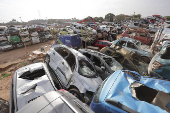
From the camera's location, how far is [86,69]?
3.98m

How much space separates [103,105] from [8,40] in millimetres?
14047

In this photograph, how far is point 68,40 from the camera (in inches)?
332

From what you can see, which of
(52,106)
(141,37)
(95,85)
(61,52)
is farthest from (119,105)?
(141,37)

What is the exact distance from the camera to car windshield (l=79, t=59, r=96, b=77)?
3.71 metres

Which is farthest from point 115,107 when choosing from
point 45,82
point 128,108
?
point 45,82

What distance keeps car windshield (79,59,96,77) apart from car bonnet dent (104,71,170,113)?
58.6 inches

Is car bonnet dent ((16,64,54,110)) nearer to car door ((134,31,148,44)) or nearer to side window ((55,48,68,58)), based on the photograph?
side window ((55,48,68,58))

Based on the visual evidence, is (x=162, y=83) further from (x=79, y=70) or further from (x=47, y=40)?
(x=47, y=40)

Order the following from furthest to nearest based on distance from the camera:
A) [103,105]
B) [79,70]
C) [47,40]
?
[47,40] → [79,70] → [103,105]

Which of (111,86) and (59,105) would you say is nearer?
(59,105)

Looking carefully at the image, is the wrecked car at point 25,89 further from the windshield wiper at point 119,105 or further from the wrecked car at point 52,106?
the windshield wiper at point 119,105

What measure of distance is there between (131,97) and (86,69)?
2.30 meters

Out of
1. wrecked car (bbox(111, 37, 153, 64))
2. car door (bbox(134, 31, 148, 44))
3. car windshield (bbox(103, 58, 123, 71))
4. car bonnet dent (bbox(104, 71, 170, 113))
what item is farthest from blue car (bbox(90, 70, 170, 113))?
car door (bbox(134, 31, 148, 44))

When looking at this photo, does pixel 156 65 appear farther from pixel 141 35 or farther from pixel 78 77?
pixel 141 35
